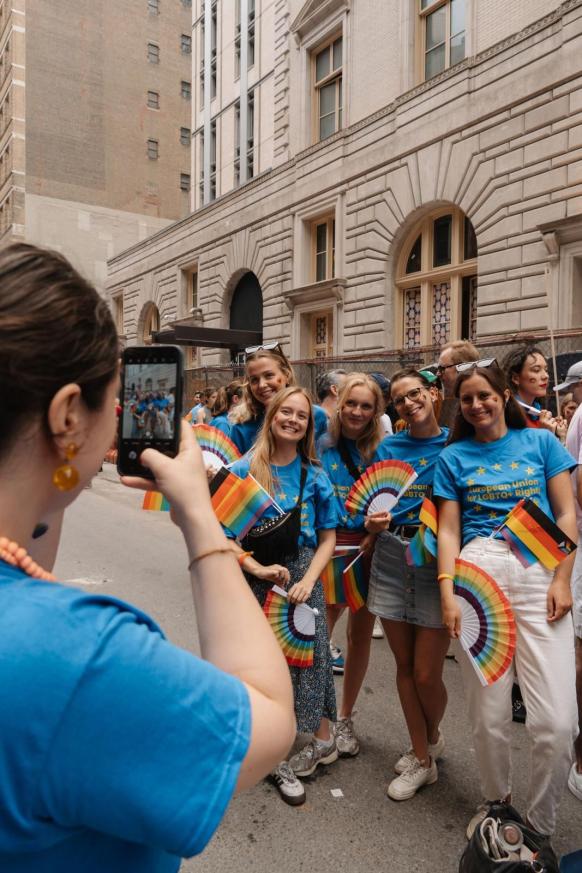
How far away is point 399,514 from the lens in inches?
136

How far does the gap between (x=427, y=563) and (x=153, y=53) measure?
55.9 metres

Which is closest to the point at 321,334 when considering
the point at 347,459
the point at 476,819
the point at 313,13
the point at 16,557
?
the point at 313,13

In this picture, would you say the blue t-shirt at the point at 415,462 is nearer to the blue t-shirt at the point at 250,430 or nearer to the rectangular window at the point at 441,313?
the blue t-shirt at the point at 250,430

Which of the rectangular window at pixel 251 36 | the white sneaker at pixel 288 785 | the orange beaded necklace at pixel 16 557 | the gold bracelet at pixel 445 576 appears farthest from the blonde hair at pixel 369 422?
the rectangular window at pixel 251 36

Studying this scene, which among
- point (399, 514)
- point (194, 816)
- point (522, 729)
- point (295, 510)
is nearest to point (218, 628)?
point (194, 816)

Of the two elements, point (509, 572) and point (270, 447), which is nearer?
point (509, 572)

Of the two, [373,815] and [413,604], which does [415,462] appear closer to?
[413,604]

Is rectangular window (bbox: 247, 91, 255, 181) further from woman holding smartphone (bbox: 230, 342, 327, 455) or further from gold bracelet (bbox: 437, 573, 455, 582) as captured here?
gold bracelet (bbox: 437, 573, 455, 582)

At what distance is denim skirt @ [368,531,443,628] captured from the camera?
314cm

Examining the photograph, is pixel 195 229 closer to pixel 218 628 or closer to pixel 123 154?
pixel 123 154

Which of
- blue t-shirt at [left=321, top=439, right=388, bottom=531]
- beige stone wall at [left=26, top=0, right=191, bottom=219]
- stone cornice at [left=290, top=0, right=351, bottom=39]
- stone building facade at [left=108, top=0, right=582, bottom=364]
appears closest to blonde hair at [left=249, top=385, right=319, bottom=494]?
blue t-shirt at [left=321, top=439, right=388, bottom=531]

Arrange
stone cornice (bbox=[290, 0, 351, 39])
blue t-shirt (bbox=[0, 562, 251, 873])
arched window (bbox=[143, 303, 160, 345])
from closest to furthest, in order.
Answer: blue t-shirt (bbox=[0, 562, 251, 873])
stone cornice (bbox=[290, 0, 351, 39])
arched window (bbox=[143, 303, 160, 345])

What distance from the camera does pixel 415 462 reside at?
344 centimetres

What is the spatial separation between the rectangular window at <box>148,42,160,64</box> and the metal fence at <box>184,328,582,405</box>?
137 ft
